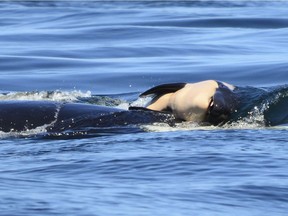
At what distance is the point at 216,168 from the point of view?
30.7 feet

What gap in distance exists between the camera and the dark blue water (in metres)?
8.30

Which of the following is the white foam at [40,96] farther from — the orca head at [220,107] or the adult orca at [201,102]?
the orca head at [220,107]

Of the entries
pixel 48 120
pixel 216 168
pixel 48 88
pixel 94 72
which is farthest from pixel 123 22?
pixel 216 168

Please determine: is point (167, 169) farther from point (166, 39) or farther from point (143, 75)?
point (166, 39)

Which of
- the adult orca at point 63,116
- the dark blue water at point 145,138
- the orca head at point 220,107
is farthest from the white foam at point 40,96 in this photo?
the orca head at point 220,107

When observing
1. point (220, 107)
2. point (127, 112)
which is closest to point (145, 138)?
point (127, 112)

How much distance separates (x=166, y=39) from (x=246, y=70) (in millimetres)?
5121

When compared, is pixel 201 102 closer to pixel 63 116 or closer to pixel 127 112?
pixel 127 112

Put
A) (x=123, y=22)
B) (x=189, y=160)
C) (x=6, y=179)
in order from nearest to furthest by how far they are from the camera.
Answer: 1. (x=6, y=179)
2. (x=189, y=160)
3. (x=123, y=22)

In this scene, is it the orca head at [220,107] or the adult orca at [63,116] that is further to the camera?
the orca head at [220,107]

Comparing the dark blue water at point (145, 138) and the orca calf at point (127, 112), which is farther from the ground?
the orca calf at point (127, 112)

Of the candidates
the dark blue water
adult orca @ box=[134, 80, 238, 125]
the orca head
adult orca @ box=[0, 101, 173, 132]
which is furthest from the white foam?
the orca head

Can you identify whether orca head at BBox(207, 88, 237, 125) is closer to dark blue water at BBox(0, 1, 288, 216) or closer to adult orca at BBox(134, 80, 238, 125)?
adult orca at BBox(134, 80, 238, 125)

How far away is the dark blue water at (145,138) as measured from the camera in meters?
8.30
